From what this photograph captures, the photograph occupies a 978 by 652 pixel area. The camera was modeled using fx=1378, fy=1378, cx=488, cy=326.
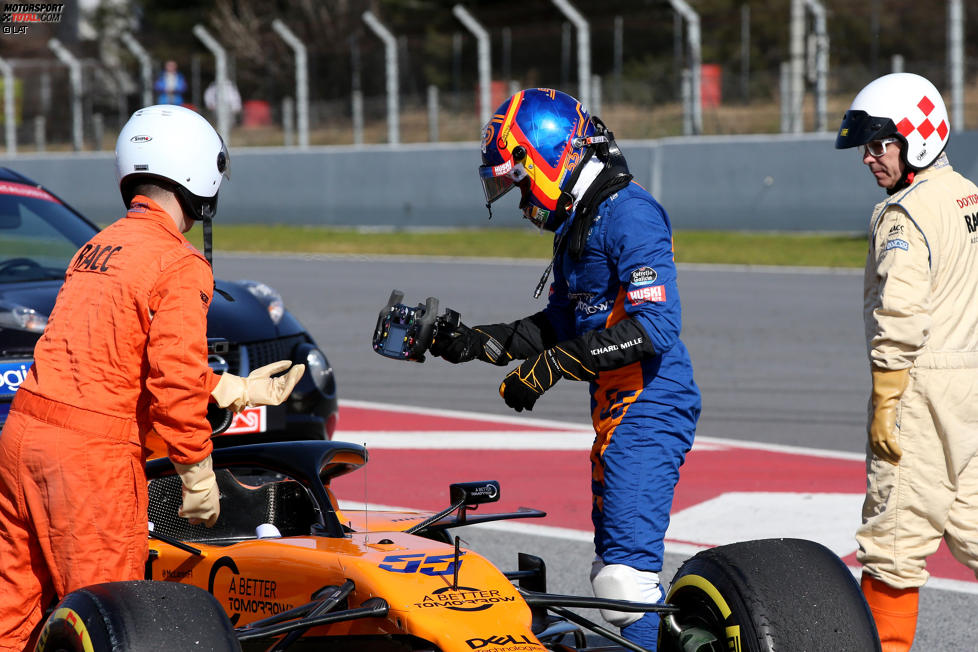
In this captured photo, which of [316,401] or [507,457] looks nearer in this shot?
[316,401]

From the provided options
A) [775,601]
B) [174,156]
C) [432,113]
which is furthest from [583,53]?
[775,601]

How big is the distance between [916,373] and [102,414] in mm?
2617

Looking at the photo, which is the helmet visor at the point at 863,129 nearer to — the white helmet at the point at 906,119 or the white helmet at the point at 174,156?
the white helmet at the point at 906,119

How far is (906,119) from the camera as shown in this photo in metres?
4.71

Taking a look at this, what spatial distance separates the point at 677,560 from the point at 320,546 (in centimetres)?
242

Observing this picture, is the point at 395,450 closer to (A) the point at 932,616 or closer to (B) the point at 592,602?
(A) the point at 932,616

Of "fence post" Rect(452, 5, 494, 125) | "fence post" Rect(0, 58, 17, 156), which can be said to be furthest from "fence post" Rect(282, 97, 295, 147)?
"fence post" Rect(0, 58, 17, 156)

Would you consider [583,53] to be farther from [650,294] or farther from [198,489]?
[198,489]

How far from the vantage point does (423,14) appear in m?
42.7

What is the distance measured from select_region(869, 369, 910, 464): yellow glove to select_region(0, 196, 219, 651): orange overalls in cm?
217

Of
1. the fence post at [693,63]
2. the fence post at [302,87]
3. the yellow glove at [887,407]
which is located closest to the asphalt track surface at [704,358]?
the yellow glove at [887,407]

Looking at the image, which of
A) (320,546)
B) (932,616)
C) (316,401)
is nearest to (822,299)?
(316,401)

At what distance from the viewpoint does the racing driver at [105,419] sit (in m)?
3.78

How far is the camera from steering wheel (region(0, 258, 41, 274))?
7.21m
